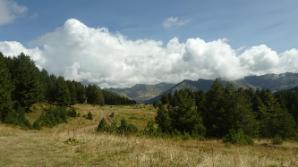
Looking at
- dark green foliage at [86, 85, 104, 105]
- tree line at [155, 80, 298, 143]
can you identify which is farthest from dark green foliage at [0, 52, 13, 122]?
dark green foliage at [86, 85, 104, 105]

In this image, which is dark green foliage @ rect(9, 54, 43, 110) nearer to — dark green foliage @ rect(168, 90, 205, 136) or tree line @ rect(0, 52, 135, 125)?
tree line @ rect(0, 52, 135, 125)

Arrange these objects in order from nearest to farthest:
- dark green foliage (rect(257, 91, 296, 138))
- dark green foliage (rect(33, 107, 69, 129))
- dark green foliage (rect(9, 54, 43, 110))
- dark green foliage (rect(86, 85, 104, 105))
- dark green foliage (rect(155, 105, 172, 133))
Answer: dark green foliage (rect(33, 107, 69, 129)) < dark green foliage (rect(155, 105, 172, 133)) < dark green foliage (rect(257, 91, 296, 138)) < dark green foliage (rect(9, 54, 43, 110)) < dark green foliage (rect(86, 85, 104, 105))

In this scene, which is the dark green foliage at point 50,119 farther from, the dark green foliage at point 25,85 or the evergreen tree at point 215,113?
the evergreen tree at point 215,113

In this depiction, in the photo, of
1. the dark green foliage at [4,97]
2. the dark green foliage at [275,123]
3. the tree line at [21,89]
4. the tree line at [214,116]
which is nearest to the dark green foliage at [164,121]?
the tree line at [214,116]

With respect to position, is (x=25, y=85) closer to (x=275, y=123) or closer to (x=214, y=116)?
(x=214, y=116)

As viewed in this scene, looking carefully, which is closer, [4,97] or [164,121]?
[164,121]

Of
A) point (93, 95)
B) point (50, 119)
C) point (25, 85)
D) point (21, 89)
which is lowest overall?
point (50, 119)

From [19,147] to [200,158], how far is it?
8.70 metres

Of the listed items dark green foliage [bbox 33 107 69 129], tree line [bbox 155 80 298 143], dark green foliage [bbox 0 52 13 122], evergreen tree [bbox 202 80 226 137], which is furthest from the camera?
evergreen tree [bbox 202 80 226 137]

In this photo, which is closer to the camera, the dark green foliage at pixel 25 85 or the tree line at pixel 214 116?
the tree line at pixel 214 116

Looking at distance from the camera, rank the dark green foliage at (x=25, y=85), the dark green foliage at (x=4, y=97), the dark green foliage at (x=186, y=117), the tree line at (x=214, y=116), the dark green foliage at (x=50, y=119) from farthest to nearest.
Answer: the dark green foliage at (x=25, y=85)
the dark green foliage at (x=4, y=97)
the tree line at (x=214, y=116)
the dark green foliage at (x=186, y=117)
the dark green foliage at (x=50, y=119)

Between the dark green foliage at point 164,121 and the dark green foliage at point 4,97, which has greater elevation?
the dark green foliage at point 4,97

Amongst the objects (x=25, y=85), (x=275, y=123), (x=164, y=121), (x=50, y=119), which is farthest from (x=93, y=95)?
(x=164, y=121)

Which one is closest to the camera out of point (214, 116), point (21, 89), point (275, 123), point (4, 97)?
point (4, 97)
